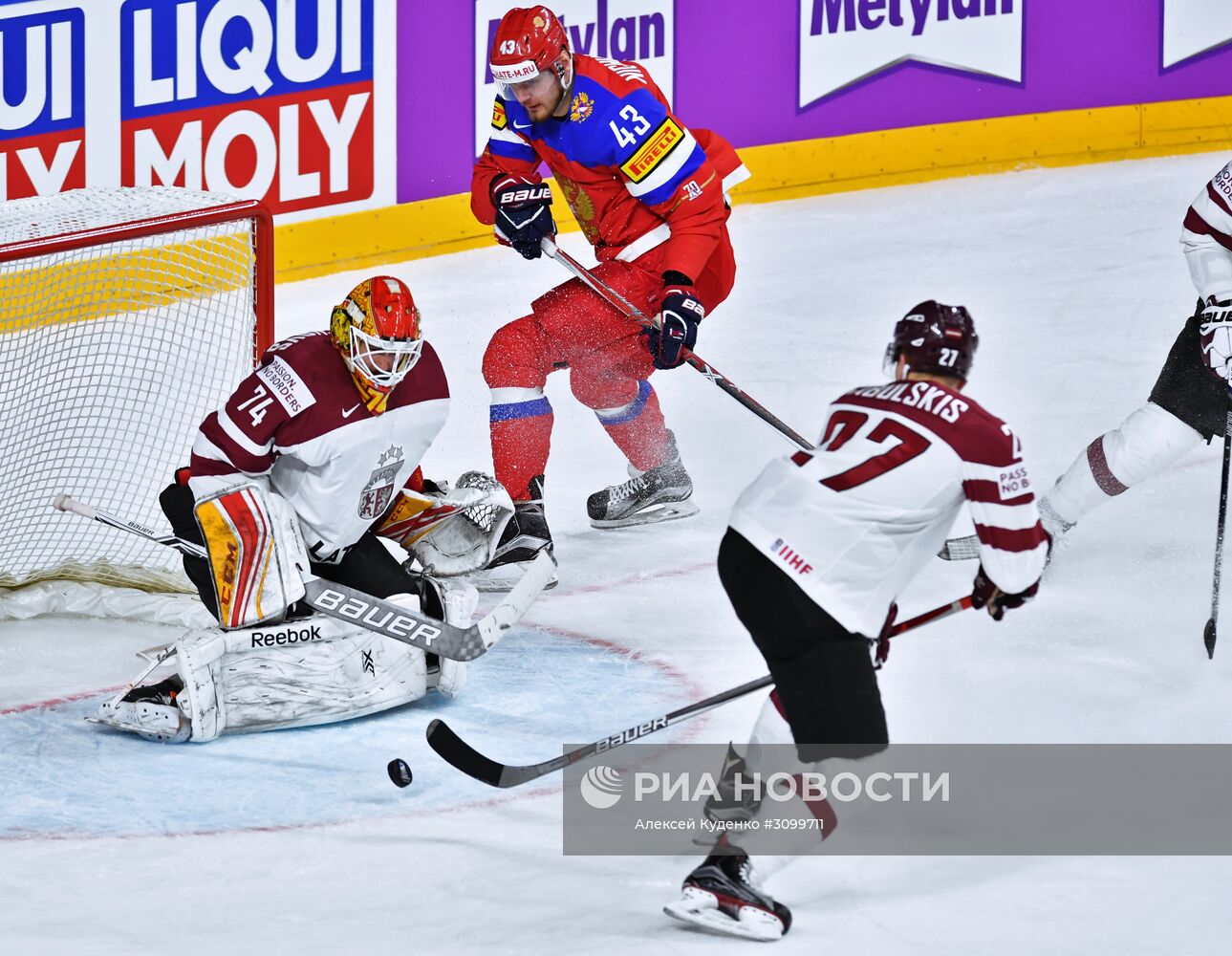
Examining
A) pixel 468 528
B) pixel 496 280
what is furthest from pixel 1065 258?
pixel 468 528

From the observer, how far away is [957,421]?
280cm

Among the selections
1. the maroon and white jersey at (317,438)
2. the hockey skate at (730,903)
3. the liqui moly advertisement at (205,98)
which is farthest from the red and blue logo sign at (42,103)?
the hockey skate at (730,903)

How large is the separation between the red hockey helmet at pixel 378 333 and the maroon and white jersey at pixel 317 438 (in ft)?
0.19

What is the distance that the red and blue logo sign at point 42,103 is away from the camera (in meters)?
5.80

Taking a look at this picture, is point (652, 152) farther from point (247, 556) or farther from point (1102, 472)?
point (247, 556)

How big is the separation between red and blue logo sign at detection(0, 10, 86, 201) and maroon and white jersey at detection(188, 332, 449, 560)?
244 centimetres

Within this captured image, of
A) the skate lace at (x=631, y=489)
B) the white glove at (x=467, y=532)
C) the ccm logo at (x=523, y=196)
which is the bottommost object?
the skate lace at (x=631, y=489)

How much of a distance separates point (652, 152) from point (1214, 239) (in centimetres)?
125

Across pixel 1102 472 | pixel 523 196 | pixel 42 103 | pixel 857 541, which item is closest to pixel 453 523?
pixel 523 196

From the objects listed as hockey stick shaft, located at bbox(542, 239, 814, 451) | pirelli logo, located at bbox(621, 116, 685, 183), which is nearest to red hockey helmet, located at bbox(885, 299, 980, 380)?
hockey stick shaft, located at bbox(542, 239, 814, 451)

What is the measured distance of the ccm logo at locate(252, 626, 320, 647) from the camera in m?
3.59

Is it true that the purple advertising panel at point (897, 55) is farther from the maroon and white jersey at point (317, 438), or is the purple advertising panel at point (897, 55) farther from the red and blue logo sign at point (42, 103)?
the maroon and white jersey at point (317, 438)

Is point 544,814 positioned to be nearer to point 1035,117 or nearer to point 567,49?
point 567,49

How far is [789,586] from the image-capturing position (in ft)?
9.44
